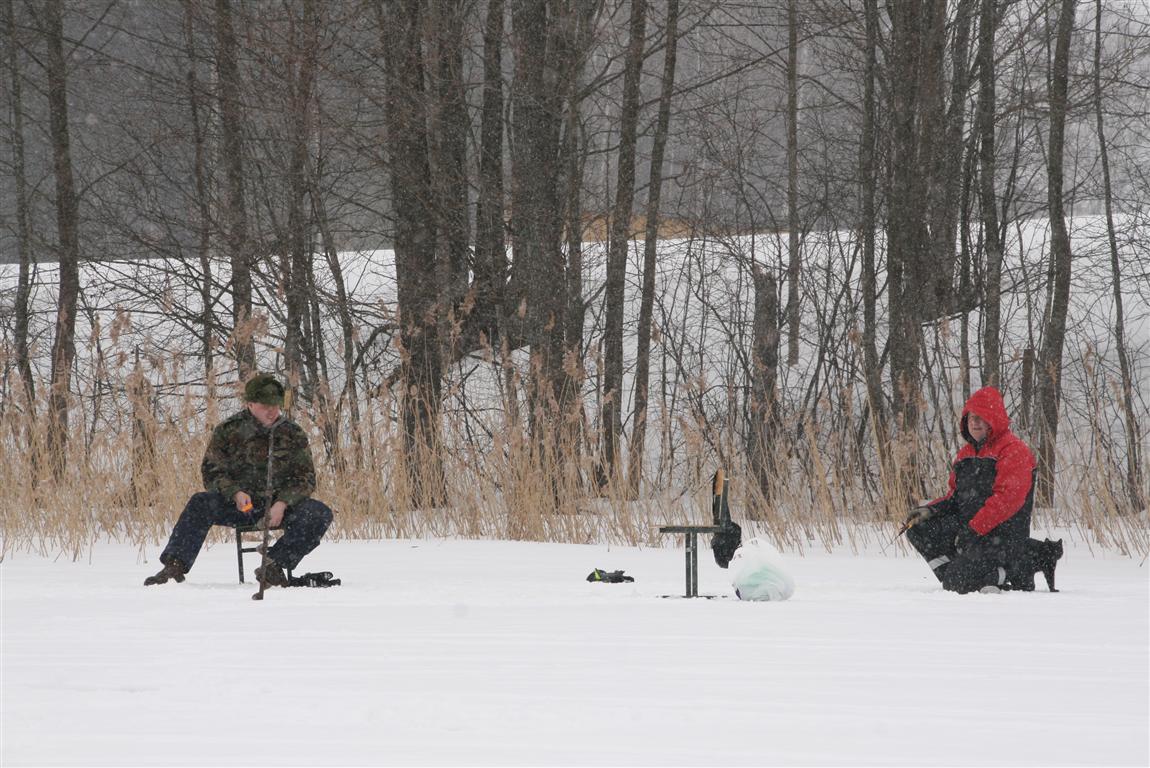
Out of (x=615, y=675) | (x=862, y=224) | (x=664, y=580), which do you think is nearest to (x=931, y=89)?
(x=862, y=224)

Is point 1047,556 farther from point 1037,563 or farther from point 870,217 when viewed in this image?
point 870,217

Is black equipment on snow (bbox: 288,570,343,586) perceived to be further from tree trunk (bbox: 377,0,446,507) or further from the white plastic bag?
tree trunk (bbox: 377,0,446,507)

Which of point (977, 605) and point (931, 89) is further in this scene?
point (931, 89)

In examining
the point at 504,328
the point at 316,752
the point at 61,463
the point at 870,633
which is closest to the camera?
the point at 316,752

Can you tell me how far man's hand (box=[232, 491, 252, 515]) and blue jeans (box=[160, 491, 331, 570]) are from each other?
0.24m

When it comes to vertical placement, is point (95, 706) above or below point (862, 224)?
below

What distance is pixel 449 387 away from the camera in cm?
887

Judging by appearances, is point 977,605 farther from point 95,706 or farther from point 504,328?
point 504,328

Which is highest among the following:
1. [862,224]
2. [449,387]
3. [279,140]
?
[279,140]

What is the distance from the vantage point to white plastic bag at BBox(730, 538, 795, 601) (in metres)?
5.66

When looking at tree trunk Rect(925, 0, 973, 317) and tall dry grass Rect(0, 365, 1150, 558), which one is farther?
tree trunk Rect(925, 0, 973, 317)

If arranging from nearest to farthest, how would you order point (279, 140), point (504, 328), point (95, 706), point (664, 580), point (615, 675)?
point (95, 706), point (615, 675), point (664, 580), point (504, 328), point (279, 140)

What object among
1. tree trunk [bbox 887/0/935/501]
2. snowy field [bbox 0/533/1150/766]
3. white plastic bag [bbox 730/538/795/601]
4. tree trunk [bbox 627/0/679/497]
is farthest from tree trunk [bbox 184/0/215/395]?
white plastic bag [bbox 730/538/795/601]

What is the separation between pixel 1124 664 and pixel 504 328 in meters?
7.42
